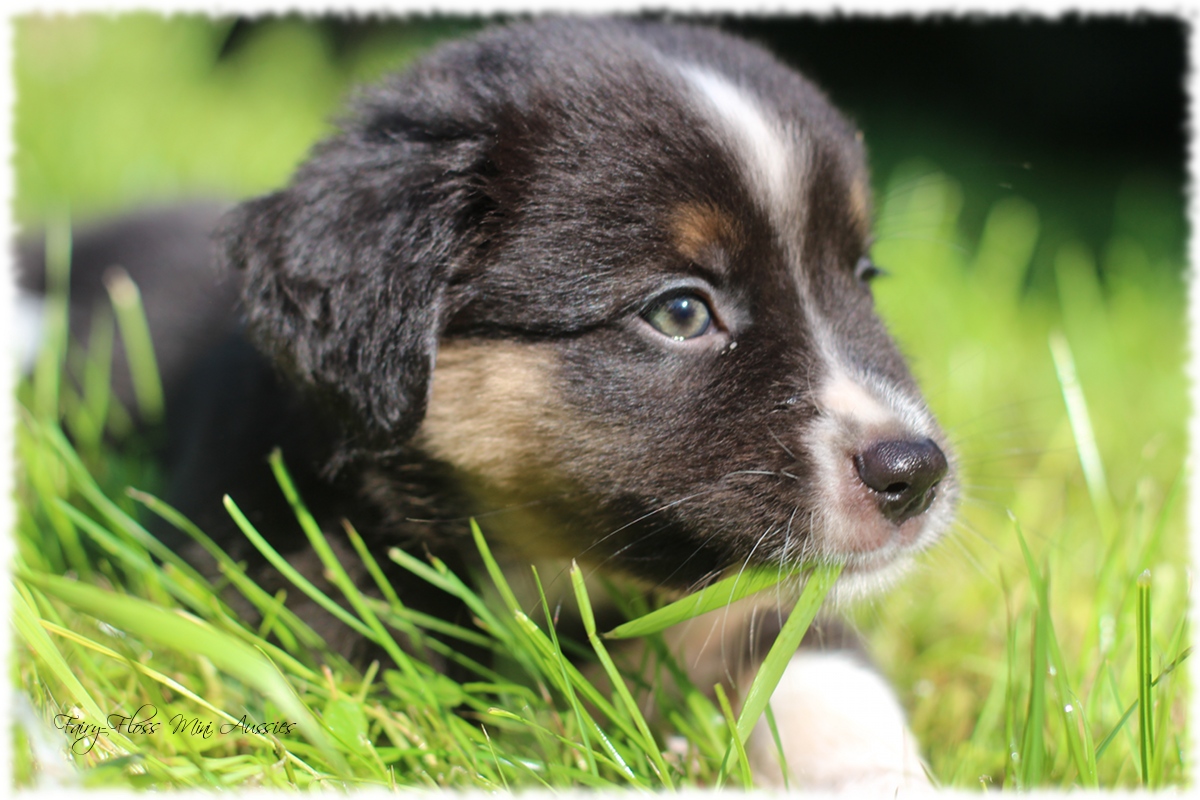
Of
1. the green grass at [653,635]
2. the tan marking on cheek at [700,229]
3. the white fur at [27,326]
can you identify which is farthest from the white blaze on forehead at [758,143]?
the white fur at [27,326]

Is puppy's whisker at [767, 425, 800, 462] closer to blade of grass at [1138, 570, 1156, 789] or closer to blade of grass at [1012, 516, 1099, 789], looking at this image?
blade of grass at [1012, 516, 1099, 789]

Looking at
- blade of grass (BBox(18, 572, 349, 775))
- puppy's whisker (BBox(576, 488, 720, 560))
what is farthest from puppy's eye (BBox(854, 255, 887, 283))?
blade of grass (BBox(18, 572, 349, 775))

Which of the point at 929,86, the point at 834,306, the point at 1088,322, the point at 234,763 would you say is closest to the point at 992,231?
the point at 1088,322

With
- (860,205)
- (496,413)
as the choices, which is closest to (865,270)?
(860,205)

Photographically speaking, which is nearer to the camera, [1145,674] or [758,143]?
[1145,674]

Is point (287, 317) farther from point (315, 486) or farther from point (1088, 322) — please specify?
point (1088, 322)

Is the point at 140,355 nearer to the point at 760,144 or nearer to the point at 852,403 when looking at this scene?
the point at 760,144
